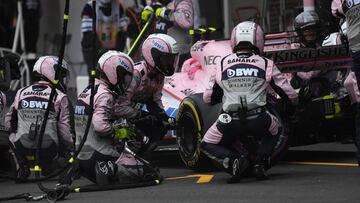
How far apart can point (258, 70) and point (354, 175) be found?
53.6 inches

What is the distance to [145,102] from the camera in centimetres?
1118

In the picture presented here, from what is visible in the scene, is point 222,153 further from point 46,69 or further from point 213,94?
point 46,69

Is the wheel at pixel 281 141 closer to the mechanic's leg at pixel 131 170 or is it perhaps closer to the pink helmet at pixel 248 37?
the pink helmet at pixel 248 37

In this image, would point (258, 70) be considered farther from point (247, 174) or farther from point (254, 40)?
point (247, 174)

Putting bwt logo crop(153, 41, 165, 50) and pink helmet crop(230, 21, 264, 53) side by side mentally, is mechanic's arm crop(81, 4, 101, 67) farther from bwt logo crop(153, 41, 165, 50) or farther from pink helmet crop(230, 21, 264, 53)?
pink helmet crop(230, 21, 264, 53)

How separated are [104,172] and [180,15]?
399 cm

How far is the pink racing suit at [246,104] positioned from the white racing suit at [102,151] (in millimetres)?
794

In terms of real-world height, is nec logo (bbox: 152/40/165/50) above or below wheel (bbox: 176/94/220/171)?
above

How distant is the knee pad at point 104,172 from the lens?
9945 mm

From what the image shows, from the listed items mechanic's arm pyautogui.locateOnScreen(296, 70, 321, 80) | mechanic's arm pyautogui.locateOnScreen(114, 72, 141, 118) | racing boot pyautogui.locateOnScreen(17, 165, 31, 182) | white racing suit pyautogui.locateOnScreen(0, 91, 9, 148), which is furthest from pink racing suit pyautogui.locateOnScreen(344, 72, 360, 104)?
white racing suit pyautogui.locateOnScreen(0, 91, 9, 148)

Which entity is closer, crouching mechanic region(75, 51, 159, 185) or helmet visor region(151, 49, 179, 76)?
crouching mechanic region(75, 51, 159, 185)

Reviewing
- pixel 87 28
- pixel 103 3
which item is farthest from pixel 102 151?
pixel 103 3

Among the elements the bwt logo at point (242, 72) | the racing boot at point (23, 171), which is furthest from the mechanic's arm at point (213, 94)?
the racing boot at point (23, 171)

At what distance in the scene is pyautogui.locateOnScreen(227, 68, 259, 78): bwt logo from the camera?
9.89 meters
